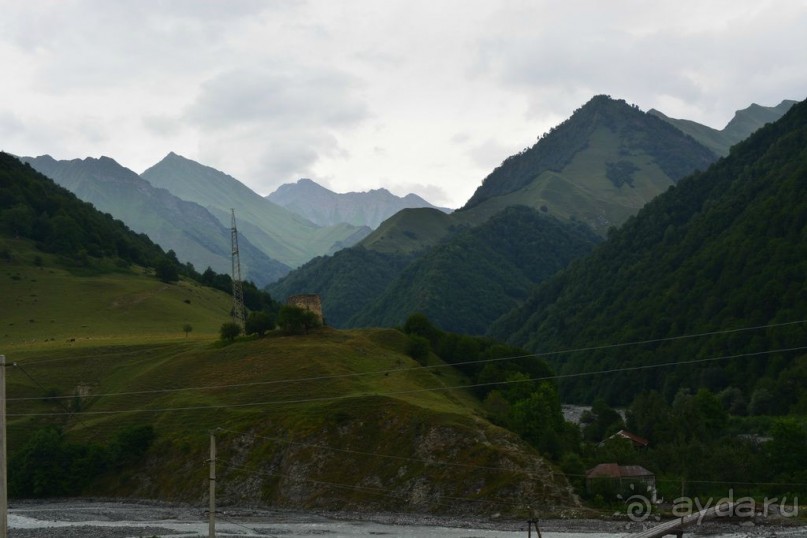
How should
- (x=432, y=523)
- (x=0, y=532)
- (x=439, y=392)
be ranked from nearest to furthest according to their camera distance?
1. (x=0, y=532)
2. (x=432, y=523)
3. (x=439, y=392)

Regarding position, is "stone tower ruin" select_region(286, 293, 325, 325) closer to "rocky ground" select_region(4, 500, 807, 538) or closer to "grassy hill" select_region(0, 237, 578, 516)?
"grassy hill" select_region(0, 237, 578, 516)

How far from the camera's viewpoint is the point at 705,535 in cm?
10394

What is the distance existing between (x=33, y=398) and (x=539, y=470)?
8520 cm

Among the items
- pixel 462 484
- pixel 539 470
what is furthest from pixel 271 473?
pixel 539 470

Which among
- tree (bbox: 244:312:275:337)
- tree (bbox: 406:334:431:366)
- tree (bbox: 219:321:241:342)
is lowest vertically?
tree (bbox: 406:334:431:366)

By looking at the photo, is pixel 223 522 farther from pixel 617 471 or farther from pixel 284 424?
pixel 617 471

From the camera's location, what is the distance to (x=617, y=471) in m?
133

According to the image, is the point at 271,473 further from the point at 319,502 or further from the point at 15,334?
the point at 15,334

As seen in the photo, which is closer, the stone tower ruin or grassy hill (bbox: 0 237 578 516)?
grassy hill (bbox: 0 237 578 516)

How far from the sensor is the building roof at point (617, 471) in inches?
5168

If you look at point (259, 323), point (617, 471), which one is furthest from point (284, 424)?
point (617, 471)

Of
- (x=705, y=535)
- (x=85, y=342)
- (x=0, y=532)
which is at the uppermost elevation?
(x=85, y=342)

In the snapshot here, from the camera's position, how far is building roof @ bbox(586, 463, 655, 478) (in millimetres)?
131275

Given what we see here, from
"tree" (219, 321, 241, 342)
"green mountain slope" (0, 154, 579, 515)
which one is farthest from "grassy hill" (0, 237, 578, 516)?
"tree" (219, 321, 241, 342)
